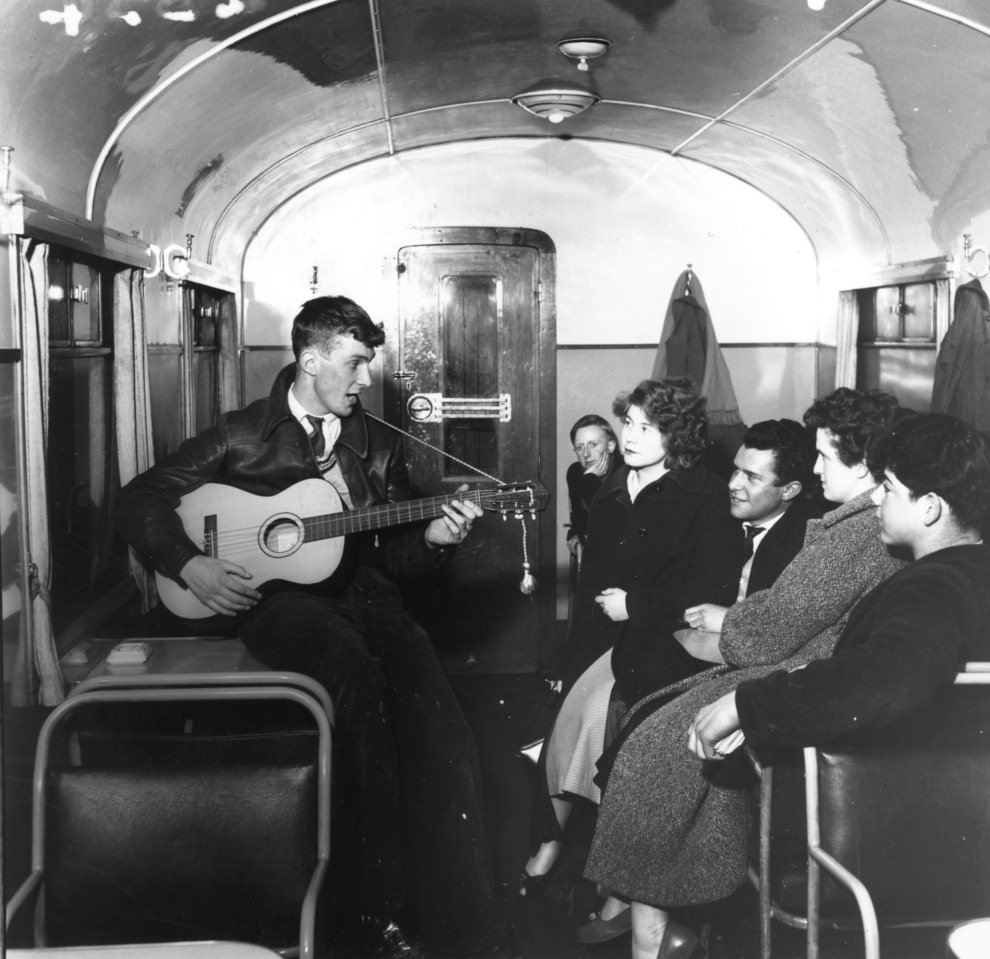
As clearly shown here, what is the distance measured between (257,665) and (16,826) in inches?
28.2

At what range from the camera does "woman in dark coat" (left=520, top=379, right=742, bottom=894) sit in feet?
10.9

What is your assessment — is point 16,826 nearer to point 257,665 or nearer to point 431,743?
point 257,665

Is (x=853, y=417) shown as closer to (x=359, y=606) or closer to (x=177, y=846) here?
(x=359, y=606)

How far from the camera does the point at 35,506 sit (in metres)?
2.81

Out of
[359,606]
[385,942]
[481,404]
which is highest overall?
[481,404]

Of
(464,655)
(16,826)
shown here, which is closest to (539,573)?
(464,655)

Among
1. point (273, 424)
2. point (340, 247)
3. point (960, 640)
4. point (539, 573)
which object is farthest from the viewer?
point (539, 573)

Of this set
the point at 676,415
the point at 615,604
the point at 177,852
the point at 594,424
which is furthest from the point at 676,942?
the point at 594,424

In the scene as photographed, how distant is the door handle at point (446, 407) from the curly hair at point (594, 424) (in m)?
0.40

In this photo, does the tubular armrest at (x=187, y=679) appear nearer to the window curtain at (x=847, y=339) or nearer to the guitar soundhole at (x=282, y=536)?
the guitar soundhole at (x=282, y=536)

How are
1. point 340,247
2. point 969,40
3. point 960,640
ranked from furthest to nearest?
point 340,247 < point 969,40 < point 960,640

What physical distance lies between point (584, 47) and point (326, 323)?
1187mm

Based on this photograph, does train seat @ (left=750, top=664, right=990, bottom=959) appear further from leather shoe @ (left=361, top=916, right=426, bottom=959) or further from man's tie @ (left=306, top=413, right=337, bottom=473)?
man's tie @ (left=306, top=413, right=337, bottom=473)

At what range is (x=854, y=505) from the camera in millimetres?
2621
